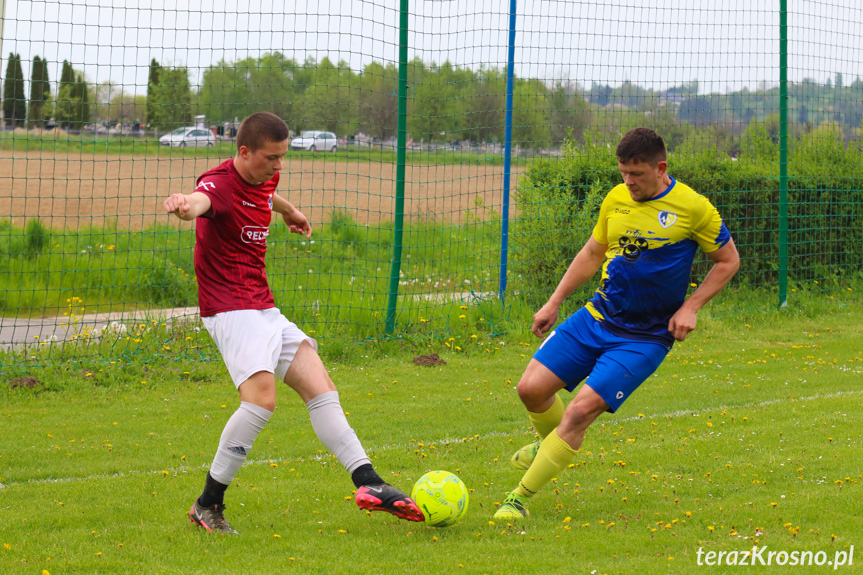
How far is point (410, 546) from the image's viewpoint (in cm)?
398

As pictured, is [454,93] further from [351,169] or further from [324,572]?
[351,169]

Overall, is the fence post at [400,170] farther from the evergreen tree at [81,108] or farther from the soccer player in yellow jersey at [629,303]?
the soccer player in yellow jersey at [629,303]

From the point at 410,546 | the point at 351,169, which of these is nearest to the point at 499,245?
the point at 410,546

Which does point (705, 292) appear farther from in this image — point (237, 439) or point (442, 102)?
point (442, 102)

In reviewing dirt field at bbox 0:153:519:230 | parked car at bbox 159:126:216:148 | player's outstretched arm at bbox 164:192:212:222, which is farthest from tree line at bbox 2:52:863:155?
player's outstretched arm at bbox 164:192:212:222

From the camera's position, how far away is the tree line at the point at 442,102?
8781 mm

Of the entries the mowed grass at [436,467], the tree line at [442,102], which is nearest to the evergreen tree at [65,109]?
the tree line at [442,102]

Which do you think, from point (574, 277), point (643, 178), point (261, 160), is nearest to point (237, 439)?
point (261, 160)

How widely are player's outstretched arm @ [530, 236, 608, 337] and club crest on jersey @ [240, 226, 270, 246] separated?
1.56 metres

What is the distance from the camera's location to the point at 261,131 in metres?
4.15

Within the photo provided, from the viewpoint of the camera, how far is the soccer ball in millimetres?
4125

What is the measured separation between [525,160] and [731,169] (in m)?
2.86

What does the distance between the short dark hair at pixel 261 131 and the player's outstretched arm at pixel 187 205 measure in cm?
37

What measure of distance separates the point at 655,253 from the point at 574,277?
0.52 meters
